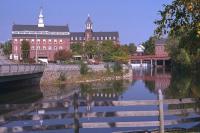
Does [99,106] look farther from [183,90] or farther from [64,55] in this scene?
[64,55]

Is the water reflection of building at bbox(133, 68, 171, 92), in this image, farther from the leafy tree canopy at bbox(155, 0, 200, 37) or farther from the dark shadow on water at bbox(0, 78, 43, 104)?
the leafy tree canopy at bbox(155, 0, 200, 37)

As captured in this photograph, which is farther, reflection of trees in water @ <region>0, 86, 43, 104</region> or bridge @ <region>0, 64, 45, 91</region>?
bridge @ <region>0, 64, 45, 91</region>

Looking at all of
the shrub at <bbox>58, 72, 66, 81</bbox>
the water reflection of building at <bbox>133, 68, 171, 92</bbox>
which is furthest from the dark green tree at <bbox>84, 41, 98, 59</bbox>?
the shrub at <bbox>58, 72, 66, 81</bbox>

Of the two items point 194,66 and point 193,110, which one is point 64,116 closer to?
point 193,110

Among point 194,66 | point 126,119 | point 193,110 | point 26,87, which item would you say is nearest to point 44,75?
point 26,87

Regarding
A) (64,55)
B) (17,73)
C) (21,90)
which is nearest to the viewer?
(17,73)

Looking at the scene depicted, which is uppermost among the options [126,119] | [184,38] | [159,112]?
[184,38]

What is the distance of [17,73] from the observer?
64.2 meters

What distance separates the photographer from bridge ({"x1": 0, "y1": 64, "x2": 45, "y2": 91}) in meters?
58.8

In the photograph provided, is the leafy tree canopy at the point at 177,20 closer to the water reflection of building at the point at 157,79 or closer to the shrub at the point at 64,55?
the water reflection of building at the point at 157,79

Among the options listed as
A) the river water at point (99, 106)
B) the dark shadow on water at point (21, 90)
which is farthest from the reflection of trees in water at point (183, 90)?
the dark shadow on water at point (21, 90)

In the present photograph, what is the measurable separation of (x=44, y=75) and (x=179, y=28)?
7703 cm

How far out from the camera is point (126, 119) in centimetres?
3030

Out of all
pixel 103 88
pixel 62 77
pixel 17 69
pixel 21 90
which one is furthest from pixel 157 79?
pixel 17 69
